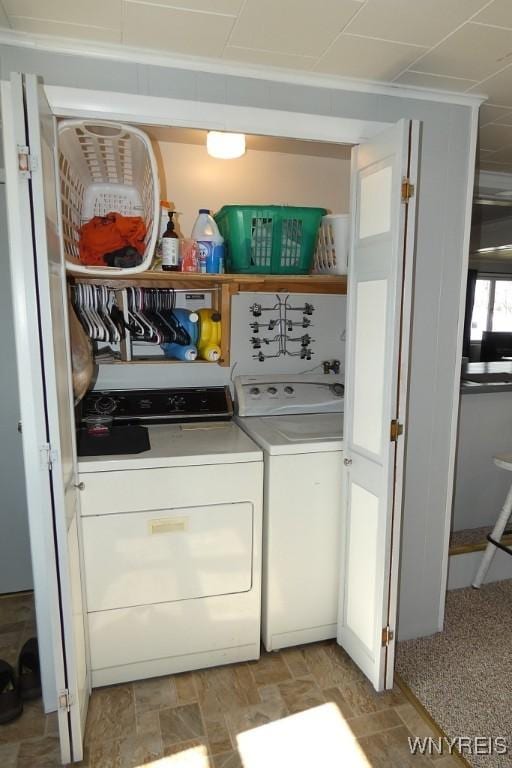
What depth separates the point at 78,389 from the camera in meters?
2.00

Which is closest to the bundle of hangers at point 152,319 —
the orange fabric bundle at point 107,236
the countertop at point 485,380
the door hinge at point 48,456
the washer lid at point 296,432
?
the orange fabric bundle at point 107,236

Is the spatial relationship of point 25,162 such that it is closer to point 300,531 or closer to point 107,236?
point 107,236

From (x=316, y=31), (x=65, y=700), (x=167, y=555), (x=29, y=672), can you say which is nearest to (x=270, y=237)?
(x=316, y=31)

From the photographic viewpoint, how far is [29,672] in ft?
6.46

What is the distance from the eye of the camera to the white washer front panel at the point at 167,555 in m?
1.91

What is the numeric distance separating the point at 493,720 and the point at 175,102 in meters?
2.54

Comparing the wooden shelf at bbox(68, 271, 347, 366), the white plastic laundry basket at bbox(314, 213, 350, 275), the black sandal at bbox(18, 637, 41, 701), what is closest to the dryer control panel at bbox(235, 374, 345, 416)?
the wooden shelf at bbox(68, 271, 347, 366)

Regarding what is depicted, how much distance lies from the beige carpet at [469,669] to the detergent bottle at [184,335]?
1.67m

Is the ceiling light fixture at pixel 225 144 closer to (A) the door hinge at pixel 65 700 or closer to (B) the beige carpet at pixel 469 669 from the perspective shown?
(A) the door hinge at pixel 65 700

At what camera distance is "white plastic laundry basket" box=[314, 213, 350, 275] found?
7.53 feet

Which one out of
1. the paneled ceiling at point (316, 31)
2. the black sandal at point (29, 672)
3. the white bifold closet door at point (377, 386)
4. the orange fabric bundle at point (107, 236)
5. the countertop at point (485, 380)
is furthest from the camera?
the countertop at point (485, 380)

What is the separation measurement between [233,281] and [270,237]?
252 mm

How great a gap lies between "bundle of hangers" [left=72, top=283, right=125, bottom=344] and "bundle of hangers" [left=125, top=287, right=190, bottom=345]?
0.06 metres

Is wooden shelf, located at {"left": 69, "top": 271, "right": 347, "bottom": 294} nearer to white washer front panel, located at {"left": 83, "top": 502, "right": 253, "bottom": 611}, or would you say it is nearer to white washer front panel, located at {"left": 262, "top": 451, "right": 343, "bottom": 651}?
white washer front panel, located at {"left": 262, "top": 451, "right": 343, "bottom": 651}
